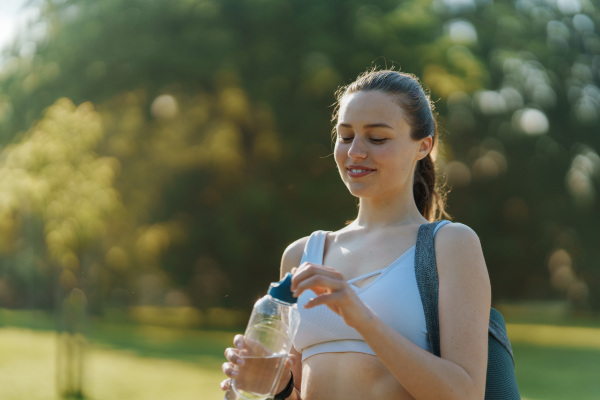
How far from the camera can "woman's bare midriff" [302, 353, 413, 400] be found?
1520 millimetres

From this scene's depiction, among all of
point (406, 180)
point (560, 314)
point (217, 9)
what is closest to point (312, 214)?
point (217, 9)

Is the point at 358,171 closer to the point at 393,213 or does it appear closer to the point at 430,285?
the point at 393,213

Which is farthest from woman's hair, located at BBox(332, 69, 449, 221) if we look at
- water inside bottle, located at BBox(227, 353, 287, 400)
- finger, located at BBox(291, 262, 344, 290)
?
water inside bottle, located at BBox(227, 353, 287, 400)

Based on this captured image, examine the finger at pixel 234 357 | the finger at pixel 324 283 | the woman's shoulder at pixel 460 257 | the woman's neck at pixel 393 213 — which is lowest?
the finger at pixel 234 357

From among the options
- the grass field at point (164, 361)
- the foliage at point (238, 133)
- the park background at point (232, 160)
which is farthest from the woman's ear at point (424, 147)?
the foliage at point (238, 133)

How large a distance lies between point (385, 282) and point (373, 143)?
12.4 inches

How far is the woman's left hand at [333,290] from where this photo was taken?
1.28 metres

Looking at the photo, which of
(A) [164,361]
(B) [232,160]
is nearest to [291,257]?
(B) [232,160]

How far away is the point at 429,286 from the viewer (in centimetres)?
148

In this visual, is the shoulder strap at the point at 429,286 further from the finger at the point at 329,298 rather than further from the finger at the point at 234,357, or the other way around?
the finger at the point at 234,357

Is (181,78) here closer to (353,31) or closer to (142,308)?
(353,31)

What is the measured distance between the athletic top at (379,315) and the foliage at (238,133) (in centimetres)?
1068

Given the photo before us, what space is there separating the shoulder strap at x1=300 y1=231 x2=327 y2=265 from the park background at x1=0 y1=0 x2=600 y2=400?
9213mm

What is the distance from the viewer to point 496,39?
17.4m
